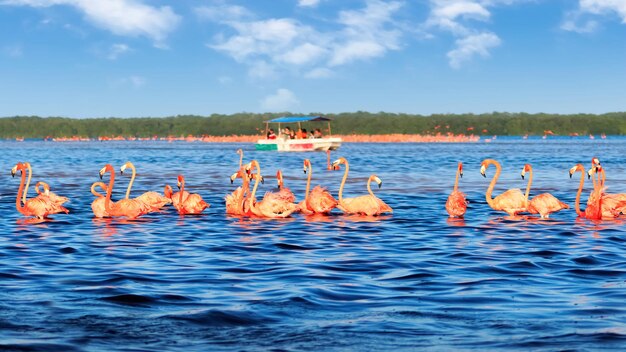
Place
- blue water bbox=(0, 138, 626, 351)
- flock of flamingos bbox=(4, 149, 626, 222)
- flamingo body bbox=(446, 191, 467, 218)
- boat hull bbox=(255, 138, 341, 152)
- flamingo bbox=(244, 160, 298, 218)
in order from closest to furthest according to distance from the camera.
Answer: blue water bbox=(0, 138, 626, 351) → flock of flamingos bbox=(4, 149, 626, 222) → flamingo bbox=(244, 160, 298, 218) → flamingo body bbox=(446, 191, 467, 218) → boat hull bbox=(255, 138, 341, 152)

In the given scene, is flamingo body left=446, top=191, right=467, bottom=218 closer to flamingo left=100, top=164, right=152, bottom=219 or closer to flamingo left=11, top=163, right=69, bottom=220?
flamingo left=100, top=164, right=152, bottom=219

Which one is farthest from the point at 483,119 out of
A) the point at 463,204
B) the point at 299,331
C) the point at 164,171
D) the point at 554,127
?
the point at 299,331

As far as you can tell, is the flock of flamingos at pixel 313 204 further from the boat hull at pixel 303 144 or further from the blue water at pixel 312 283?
the boat hull at pixel 303 144

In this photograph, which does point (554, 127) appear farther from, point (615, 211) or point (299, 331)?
point (299, 331)

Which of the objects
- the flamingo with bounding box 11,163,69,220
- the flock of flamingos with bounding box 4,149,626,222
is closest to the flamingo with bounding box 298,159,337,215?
the flock of flamingos with bounding box 4,149,626,222

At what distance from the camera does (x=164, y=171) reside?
139 feet

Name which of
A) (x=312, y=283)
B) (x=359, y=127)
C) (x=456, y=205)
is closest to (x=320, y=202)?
(x=456, y=205)

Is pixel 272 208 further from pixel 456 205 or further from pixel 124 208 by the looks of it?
pixel 456 205

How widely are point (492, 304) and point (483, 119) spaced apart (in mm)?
178209

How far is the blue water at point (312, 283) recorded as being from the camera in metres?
8.45

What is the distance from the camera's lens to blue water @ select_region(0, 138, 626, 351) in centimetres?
845

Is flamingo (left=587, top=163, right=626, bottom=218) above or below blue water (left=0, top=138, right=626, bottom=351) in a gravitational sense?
above

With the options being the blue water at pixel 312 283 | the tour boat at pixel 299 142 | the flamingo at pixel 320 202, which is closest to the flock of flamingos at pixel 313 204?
the flamingo at pixel 320 202

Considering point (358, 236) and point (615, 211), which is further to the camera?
point (615, 211)
